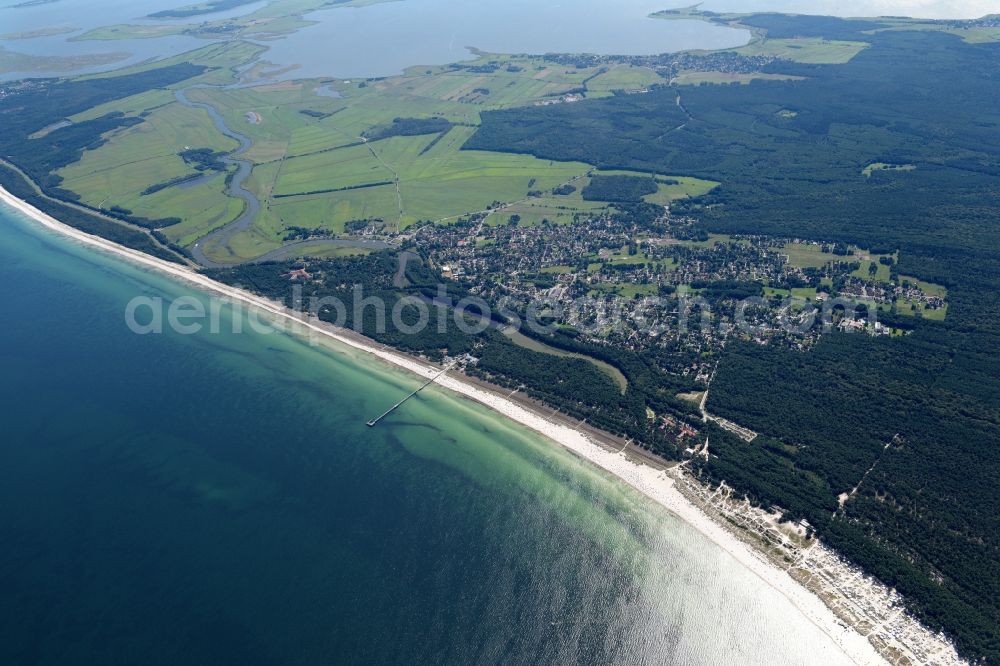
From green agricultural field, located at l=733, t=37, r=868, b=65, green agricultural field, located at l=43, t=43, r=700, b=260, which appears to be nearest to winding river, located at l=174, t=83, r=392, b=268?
green agricultural field, located at l=43, t=43, r=700, b=260

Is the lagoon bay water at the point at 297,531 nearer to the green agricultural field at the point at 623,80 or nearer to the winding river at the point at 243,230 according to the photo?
the winding river at the point at 243,230

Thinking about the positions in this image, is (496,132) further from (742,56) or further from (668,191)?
(742,56)

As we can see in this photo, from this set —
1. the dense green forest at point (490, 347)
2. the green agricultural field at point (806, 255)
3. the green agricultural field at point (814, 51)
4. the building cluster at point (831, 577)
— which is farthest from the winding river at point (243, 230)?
the green agricultural field at point (814, 51)

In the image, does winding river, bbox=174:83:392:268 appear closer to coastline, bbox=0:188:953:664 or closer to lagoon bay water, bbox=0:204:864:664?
coastline, bbox=0:188:953:664

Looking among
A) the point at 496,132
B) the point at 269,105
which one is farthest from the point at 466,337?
the point at 269,105

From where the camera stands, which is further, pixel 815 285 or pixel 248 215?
pixel 248 215

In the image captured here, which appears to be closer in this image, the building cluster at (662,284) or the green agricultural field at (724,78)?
the building cluster at (662,284)
